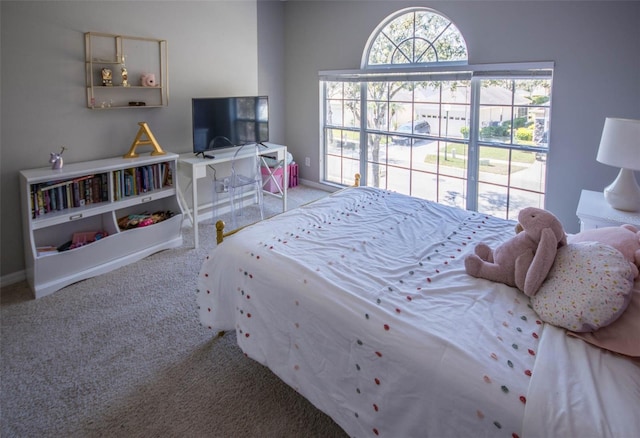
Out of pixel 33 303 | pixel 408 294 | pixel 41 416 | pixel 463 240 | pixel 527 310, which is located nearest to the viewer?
pixel 527 310

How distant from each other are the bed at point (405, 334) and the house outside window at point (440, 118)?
167cm

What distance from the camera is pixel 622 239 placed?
5.29 feet

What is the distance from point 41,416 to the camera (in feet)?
6.05

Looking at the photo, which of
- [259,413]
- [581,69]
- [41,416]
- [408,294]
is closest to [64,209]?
[41,416]

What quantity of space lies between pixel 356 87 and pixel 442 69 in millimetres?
1211

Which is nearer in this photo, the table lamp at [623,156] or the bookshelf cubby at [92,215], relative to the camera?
the table lamp at [623,156]

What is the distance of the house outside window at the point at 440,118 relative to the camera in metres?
3.68

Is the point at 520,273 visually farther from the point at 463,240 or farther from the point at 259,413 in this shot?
the point at 259,413

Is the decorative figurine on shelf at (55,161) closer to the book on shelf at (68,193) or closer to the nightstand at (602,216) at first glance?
the book on shelf at (68,193)

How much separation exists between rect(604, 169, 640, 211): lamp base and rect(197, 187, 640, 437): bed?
0.93 m

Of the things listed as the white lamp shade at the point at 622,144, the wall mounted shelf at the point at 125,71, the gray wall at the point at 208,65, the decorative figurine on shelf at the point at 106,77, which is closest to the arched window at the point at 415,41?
the gray wall at the point at 208,65

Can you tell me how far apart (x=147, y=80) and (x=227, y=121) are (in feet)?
2.68

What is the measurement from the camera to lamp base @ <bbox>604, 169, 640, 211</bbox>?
2.60 m

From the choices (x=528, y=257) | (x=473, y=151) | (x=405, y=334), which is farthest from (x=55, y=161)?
(x=473, y=151)
